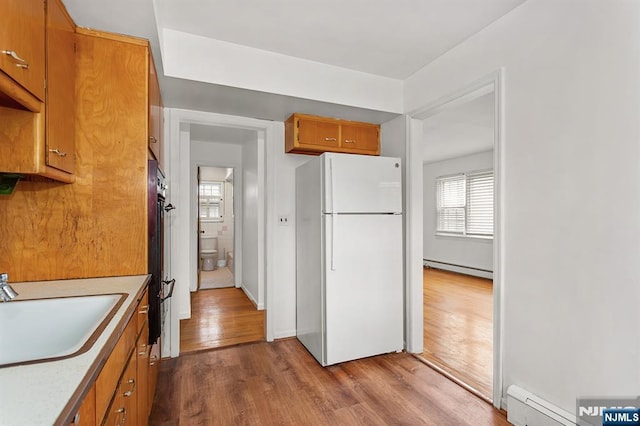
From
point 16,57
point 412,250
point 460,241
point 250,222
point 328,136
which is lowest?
point 460,241

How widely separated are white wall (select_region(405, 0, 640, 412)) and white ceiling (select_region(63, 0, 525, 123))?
0.35m

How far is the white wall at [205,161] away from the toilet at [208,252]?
1.54 metres

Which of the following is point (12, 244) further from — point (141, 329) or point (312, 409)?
point (312, 409)

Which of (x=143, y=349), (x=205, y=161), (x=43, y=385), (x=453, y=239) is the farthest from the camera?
(x=453, y=239)

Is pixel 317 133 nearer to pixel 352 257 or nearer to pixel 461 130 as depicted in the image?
pixel 352 257

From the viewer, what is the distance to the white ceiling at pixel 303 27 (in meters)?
1.79

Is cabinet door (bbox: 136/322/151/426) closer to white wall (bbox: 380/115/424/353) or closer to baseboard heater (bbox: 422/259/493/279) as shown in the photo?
white wall (bbox: 380/115/424/353)

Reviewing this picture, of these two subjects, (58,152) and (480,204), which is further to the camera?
(480,204)

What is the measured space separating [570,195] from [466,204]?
497 centimetres

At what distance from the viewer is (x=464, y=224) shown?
643 cm

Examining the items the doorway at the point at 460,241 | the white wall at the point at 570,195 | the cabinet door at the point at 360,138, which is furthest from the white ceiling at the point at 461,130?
the white wall at the point at 570,195

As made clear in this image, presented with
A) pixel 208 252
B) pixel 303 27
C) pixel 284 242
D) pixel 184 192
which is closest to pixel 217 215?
pixel 208 252

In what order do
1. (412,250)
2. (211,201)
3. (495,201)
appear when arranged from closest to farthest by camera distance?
(495,201) → (412,250) → (211,201)

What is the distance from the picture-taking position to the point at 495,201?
2.08 meters
